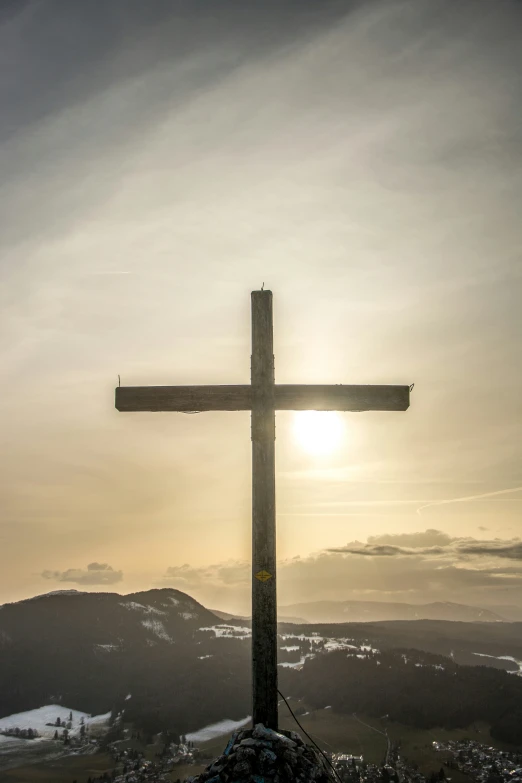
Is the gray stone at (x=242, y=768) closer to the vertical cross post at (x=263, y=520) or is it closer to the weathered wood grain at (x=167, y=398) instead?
the vertical cross post at (x=263, y=520)

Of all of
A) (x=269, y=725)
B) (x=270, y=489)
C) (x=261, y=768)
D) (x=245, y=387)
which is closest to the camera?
(x=261, y=768)

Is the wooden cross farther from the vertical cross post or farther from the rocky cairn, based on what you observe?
the rocky cairn

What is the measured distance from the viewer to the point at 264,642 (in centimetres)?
971

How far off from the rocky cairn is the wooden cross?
66cm

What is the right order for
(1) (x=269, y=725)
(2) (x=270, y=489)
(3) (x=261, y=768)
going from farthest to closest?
(2) (x=270, y=489) < (1) (x=269, y=725) < (3) (x=261, y=768)

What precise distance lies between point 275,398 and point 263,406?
1.03ft

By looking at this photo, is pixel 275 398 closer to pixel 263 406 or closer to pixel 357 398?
pixel 263 406

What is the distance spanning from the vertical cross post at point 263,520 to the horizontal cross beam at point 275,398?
29 centimetres

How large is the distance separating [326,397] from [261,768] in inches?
241

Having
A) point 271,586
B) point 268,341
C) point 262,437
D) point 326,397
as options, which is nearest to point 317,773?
point 271,586

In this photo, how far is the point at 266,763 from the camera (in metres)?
8.45

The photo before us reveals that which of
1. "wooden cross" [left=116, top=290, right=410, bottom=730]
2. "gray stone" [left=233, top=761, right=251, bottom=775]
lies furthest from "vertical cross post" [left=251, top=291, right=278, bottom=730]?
"gray stone" [left=233, top=761, right=251, bottom=775]

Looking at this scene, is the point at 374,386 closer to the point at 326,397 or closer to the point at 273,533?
the point at 326,397

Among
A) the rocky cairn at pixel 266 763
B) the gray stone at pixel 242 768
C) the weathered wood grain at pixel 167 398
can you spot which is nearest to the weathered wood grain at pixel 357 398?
the weathered wood grain at pixel 167 398
